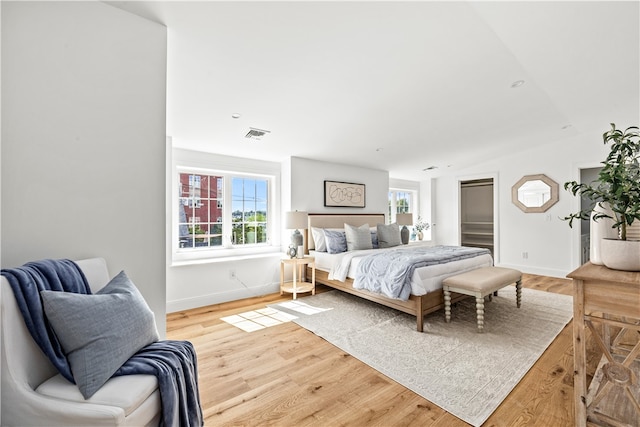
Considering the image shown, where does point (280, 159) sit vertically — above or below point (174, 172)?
above

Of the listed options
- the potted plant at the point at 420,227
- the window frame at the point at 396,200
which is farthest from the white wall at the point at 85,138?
the potted plant at the point at 420,227

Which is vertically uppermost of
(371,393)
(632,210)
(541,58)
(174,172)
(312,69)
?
(541,58)

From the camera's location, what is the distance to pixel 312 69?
7.83 feet

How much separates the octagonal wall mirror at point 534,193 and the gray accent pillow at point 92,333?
6.56 meters

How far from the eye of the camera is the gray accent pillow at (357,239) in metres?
4.45

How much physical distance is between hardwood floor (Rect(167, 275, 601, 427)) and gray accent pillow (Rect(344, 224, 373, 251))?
191 centimetres

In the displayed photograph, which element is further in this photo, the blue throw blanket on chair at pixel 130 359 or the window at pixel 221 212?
the window at pixel 221 212

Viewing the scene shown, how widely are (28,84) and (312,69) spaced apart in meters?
1.79

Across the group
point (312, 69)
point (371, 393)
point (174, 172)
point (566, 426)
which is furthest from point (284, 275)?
point (566, 426)

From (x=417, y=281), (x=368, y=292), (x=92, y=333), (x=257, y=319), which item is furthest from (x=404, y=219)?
(x=92, y=333)

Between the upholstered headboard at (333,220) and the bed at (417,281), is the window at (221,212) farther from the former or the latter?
the bed at (417,281)

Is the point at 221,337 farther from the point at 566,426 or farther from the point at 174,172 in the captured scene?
the point at 566,426

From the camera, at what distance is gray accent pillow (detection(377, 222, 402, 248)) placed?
485cm

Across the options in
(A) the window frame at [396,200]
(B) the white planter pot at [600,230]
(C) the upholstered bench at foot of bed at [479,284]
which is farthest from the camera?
(A) the window frame at [396,200]
